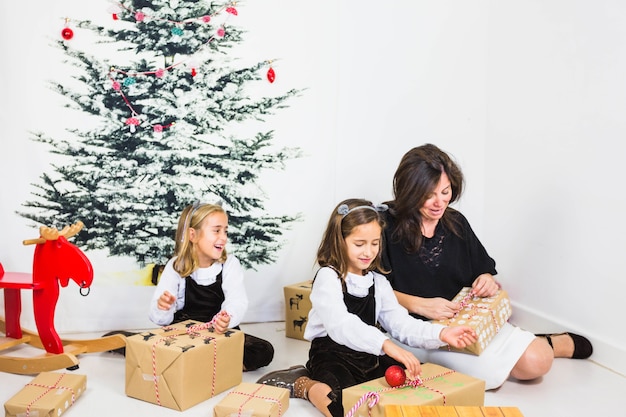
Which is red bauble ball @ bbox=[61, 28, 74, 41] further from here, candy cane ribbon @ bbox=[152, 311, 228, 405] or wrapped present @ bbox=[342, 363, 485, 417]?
wrapped present @ bbox=[342, 363, 485, 417]

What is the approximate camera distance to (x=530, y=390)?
102 inches

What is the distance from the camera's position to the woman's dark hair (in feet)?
8.91

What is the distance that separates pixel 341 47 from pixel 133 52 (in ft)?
3.63

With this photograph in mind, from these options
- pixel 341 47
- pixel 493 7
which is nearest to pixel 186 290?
pixel 341 47

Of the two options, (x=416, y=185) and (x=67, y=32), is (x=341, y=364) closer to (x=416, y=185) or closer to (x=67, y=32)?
(x=416, y=185)

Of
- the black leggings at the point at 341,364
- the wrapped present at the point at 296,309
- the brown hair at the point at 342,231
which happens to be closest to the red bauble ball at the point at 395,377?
the black leggings at the point at 341,364

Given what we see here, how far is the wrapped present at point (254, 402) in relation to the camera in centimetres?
211

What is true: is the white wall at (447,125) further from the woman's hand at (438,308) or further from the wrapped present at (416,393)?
the wrapped present at (416,393)

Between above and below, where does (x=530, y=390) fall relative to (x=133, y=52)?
below

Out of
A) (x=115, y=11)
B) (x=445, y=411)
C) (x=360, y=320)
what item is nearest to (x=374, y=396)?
(x=445, y=411)

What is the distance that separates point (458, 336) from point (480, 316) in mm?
197

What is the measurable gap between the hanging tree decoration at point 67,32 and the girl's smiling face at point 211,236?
1197 mm

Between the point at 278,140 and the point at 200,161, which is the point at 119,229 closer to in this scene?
the point at 200,161

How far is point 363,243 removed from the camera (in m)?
2.45
